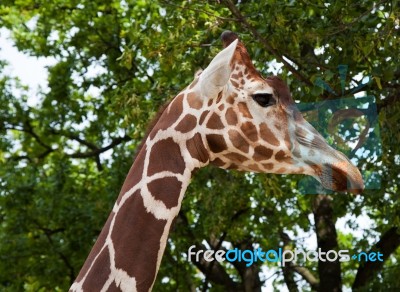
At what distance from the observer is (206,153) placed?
5.75 m

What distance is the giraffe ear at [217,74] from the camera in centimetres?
559

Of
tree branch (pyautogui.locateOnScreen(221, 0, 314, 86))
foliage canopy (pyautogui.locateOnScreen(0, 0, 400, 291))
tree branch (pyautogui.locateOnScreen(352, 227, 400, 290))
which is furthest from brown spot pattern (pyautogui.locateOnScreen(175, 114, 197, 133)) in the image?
tree branch (pyautogui.locateOnScreen(352, 227, 400, 290))

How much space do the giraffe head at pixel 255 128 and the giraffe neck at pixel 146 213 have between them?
0.15m

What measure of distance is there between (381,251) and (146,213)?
29.7ft

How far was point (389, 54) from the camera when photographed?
30.9 ft

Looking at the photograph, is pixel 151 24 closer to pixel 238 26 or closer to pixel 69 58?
pixel 238 26

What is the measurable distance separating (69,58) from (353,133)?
28.9 ft

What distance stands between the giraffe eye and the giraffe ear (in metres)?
0.21

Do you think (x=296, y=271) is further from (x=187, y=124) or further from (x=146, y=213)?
(x=146, y=213)

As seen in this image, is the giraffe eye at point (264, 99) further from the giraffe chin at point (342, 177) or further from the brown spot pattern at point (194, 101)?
the giraffe chin at point (342, 177)

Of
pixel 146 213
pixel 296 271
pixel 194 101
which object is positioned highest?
pixel 296 271

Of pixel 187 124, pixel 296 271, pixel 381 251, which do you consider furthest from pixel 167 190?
pixel 296 271

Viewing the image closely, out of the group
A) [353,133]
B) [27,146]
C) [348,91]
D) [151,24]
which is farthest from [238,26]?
[27,146]

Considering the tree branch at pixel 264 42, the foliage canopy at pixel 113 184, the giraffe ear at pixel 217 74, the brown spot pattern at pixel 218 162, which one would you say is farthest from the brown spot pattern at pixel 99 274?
the foliage canopy at pixel 113 184
